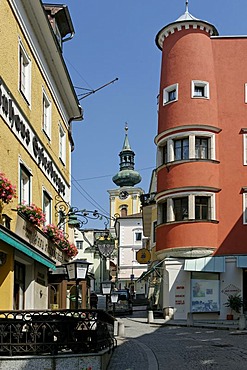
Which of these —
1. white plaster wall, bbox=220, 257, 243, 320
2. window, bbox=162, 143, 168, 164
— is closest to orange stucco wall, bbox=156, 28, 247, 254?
window, bbox=162, 143, 168, 164

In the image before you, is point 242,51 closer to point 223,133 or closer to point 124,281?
point 223,133

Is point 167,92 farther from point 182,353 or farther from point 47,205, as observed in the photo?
point 182,353

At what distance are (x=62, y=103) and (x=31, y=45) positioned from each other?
6.50 meters

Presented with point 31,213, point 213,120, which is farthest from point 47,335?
point 213,120

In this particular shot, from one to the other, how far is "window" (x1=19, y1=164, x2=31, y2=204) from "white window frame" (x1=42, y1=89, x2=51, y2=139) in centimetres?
311

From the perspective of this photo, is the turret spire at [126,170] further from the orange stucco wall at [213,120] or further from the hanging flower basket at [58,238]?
the hanging flower basket at [58,238]

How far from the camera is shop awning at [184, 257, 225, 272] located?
36.1 metres

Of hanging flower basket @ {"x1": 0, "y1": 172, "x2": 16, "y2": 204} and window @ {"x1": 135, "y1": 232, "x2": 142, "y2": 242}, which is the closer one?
hanging flower basket @ {"x1": 0, "y1": 172, "x2": 16, "y2": 204}

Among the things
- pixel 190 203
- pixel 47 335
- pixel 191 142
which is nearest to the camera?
pixel 47 335

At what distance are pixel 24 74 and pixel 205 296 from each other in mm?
21412

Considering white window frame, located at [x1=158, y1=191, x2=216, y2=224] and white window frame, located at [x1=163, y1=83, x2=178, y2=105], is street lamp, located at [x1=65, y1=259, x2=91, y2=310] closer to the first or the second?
white window frame, located at [x1=158, y1=191, x2=216, y2=224]

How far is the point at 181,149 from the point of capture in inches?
1499

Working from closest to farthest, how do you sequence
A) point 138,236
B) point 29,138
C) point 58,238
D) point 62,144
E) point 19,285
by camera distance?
1. point 19,285
2. point 29,138
3. point 58,238
4. point 62,144
5. point 138,236

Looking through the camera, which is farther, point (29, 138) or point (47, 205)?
point (47, 205)
